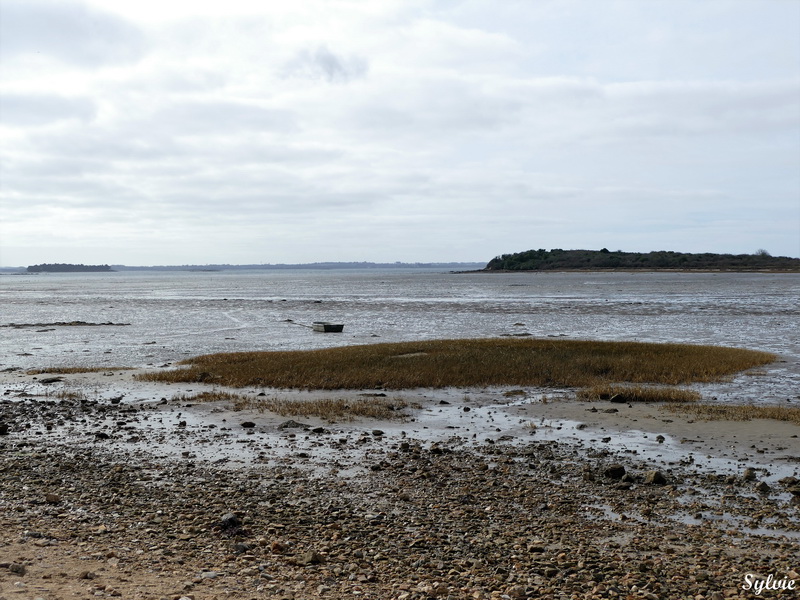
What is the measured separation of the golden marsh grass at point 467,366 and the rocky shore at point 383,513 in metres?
6.71

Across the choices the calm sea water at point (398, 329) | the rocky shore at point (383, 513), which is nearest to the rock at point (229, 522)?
the rocky shore at point (383, 513)

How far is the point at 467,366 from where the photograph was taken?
25484 millimetres

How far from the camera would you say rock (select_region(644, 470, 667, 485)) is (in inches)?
449

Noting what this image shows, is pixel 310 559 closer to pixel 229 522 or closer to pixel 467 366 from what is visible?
pixel 229 522

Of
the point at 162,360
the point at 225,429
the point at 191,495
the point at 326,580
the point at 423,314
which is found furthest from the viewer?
the point at 423,314

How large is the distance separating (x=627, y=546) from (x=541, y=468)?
149 inches

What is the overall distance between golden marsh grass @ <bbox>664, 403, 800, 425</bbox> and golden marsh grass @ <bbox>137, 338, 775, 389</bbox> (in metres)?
4.69

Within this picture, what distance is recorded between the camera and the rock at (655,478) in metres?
11.4

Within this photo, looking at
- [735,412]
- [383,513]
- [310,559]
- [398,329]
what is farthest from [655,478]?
[398,329]

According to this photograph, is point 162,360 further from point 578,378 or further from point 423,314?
point 423,314

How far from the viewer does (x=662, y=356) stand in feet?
94.7

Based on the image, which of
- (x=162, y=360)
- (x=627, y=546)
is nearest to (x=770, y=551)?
(x=627, y=546)

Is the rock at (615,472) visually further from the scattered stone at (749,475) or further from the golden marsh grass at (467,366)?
the golden marsh grass at (467,366)

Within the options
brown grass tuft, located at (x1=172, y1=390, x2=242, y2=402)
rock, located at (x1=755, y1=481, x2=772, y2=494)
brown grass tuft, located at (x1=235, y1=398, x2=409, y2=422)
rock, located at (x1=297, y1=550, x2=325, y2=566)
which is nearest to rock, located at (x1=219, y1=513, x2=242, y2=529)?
rock, located at (x1=297, y1=550, x2=325, y2=566)
